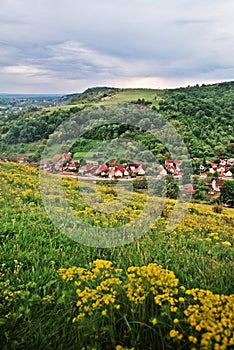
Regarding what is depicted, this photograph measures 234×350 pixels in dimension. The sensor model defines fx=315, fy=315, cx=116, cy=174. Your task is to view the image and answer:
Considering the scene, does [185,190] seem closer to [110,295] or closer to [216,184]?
[216,184]

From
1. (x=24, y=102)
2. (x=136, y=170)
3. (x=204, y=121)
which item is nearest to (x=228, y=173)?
(x=204, y=121)

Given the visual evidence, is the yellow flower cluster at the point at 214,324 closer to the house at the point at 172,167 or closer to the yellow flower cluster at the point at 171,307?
the yellow flower cluster at the point at 171,307

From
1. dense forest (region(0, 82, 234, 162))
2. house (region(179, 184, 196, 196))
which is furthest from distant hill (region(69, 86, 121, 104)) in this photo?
house (region(179, 184, 196, 196))

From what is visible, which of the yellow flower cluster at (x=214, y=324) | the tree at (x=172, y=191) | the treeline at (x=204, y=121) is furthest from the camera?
the treeline at (x=204, y=121)

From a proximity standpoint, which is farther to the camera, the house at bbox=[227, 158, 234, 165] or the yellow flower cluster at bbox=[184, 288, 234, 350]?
the house at bbox=[227, 158, 234, 165]

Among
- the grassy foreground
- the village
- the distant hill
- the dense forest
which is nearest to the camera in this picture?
the grassy foreground

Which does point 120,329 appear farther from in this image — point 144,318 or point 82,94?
point 82,94

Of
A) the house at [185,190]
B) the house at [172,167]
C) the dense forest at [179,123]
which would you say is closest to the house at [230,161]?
the dense forest at [179,123]

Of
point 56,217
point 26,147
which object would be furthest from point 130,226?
point 26,147

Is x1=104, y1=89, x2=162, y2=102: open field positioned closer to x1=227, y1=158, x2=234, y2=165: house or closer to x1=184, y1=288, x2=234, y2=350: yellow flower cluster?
x1=227, y1=158, x2=234, y2=165: house
